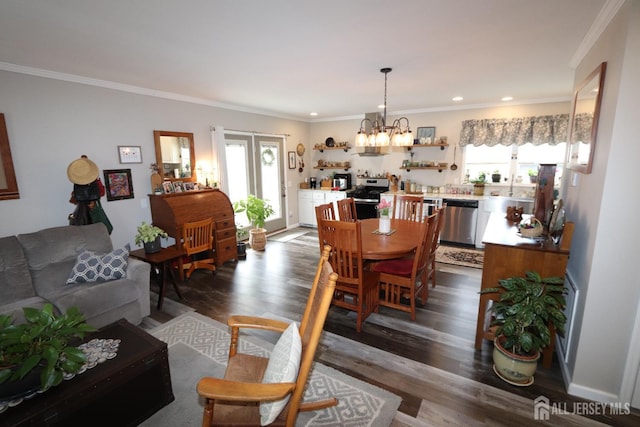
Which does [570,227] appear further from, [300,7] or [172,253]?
[172,253]

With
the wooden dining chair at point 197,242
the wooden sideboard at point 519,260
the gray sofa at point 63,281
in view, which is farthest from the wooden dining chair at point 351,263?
the wooden dining chair at point 197,242

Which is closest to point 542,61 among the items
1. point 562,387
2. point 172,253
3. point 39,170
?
point 562,387

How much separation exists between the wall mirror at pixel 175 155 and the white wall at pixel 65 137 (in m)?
0.09

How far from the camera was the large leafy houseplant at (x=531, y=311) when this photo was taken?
6.20 ft

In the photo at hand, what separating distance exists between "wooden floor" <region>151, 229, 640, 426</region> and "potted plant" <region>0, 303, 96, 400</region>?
59.8 inches

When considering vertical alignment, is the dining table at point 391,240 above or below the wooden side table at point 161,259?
above

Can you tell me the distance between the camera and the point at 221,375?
220 cm

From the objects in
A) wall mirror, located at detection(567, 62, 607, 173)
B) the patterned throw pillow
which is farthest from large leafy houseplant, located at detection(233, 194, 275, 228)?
wall mirror, located at detection(567, 62, 607, 173)

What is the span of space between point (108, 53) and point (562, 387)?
14.4ft

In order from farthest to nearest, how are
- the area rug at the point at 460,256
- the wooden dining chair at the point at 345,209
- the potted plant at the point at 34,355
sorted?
1. the area rug at the point at 460,256
2. the wooden dining chair at the point at 345,209
3. the potted plant at the point at 34,355

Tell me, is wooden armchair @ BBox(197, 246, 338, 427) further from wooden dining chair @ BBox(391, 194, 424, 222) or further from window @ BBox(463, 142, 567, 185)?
window @ BBox(463, 142, 567, 185)

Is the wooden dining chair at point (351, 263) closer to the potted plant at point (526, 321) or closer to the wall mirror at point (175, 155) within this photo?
the potted plant at point (526, 321)

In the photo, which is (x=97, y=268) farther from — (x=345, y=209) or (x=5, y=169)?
(x=345, y=209)

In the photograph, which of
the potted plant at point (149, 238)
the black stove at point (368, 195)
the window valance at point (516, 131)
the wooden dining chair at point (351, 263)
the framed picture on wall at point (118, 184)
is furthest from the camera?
the black stove at point (368, 195)
